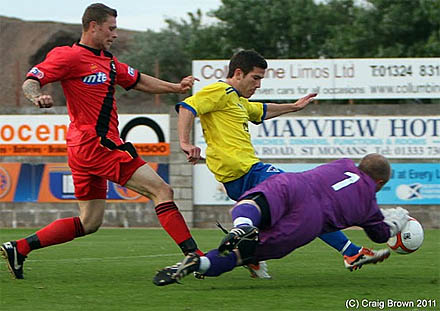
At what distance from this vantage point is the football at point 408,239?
794 cm

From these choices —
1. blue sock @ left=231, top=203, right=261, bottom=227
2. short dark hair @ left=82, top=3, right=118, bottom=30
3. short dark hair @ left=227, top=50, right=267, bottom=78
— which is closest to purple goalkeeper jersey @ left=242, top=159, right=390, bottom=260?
blue sock @ left=231, top=203, right=261, bottom=227

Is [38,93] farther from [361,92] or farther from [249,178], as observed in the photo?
[361,92]

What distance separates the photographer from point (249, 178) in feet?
26.8

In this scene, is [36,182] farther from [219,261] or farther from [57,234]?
[219,261]

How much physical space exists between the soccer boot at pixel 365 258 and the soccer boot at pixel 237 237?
4.66ft

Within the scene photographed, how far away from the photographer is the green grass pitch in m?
6.26

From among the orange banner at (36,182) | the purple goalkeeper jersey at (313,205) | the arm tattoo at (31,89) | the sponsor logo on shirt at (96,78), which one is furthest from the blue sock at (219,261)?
the orange banner at (36,182)

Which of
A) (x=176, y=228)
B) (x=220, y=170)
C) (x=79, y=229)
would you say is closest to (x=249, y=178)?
(x=220, y=170)

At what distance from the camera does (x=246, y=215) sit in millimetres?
6773

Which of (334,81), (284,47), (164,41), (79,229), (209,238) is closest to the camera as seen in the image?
(79,229)

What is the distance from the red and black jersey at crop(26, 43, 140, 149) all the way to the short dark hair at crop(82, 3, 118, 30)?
0.76 feet

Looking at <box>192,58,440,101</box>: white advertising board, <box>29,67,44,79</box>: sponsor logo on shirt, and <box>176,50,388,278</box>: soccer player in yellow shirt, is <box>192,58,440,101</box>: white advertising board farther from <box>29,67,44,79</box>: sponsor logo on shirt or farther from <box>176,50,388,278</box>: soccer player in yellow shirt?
<box>29,67,44,79</box>: sponsor logo on shirt

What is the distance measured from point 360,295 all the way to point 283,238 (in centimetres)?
73

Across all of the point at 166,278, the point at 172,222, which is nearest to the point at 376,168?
the point at 172,222
